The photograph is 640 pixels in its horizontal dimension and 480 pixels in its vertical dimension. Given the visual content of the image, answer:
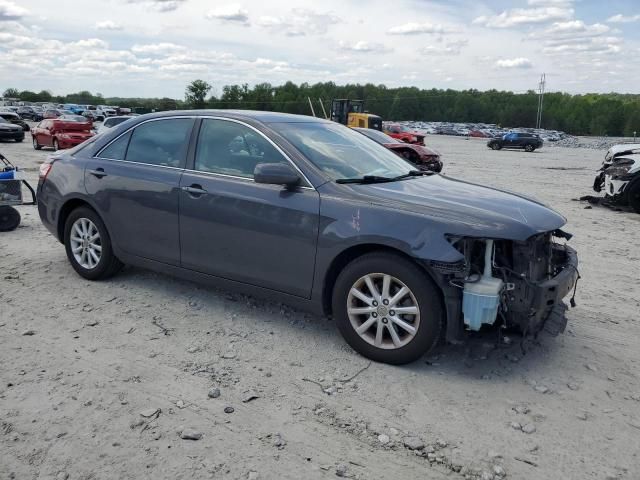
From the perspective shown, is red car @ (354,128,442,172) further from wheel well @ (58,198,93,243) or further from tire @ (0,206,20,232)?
wheel well @ (58,198,93,243)

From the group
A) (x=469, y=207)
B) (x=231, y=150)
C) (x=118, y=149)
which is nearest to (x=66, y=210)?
(x=118, y=149)

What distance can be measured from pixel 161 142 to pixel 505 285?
319 centimetres

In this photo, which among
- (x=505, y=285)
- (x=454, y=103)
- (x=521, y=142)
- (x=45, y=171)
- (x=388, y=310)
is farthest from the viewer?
(x=454, y=103)

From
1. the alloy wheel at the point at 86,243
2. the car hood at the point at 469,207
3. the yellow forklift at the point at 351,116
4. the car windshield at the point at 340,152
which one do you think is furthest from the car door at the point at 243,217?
the yellow forklift at the point at 351,116

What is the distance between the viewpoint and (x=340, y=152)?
15.6ft

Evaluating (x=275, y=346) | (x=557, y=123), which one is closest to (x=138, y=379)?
(x=275, y=346)

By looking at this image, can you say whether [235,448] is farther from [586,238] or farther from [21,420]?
[586,238]

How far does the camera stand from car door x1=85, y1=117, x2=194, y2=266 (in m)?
4.98

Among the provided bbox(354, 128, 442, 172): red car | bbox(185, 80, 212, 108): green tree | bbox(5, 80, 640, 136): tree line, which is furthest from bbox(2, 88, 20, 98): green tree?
bbox(354, 128, 442, 172): red car

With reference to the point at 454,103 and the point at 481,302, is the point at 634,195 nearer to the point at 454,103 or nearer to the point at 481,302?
the point at 481,302

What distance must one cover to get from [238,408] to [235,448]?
1.38 ft

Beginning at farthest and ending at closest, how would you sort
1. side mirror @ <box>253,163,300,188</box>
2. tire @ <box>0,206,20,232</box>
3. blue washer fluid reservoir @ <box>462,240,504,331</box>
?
tire @ <box>0,206,20,232</box>, side mirror @ <box>253,163,300,188</box>, blue washer fluid reservoir @ <box>462,240,504,331</box>

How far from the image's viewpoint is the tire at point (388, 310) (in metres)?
3.79

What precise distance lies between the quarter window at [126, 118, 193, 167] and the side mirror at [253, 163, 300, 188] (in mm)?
1053
